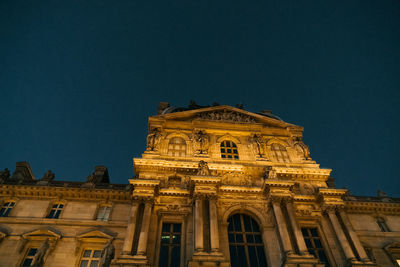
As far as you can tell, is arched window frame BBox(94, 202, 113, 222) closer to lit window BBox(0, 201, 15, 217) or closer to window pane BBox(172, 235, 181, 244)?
window pane BBox(172, 235, 181, 244)

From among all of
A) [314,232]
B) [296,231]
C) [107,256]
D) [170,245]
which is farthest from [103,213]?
[314,232]

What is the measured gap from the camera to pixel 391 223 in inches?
974

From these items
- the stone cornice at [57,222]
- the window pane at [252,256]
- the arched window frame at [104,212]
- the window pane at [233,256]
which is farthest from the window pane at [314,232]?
the arched window frame at [104,212]

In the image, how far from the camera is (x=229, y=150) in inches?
1088

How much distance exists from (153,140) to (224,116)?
861cm

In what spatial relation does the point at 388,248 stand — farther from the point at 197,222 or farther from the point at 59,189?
the point at 59,189

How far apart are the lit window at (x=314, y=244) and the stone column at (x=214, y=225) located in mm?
7496

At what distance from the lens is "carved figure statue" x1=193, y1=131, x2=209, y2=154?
26047 millimetres

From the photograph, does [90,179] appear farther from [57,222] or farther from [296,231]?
[296,231]

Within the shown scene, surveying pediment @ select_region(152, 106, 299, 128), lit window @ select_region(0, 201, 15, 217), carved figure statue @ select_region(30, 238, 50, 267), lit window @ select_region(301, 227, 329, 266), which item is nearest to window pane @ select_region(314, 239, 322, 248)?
lit window @ select_region(301, 227, 329, 266)

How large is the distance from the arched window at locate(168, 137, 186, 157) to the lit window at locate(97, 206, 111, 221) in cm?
721

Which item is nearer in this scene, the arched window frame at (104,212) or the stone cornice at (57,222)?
the stone cornice at (57,222)

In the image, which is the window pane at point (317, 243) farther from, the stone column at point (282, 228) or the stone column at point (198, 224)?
the stone column at point (198, 224)

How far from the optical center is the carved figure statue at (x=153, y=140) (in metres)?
25.6
